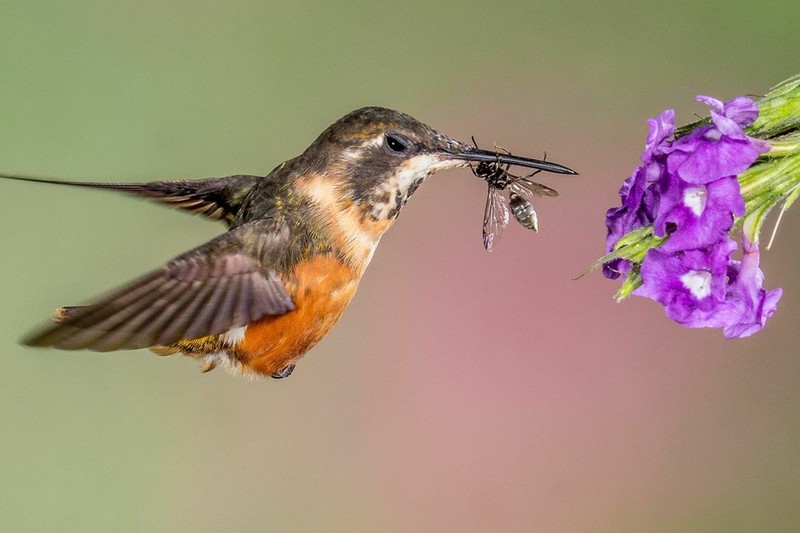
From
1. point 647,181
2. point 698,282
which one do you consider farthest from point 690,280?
point 647,181

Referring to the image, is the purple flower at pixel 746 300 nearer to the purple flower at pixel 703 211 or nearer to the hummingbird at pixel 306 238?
the purple flower at pixel 703 211

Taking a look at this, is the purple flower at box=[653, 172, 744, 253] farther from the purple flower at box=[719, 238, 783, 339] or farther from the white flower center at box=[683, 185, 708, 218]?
the purple flower at box=[719, 238, 783, 339]

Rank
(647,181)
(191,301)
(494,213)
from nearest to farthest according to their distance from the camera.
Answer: (647,181)
(191,301)
(494,213)

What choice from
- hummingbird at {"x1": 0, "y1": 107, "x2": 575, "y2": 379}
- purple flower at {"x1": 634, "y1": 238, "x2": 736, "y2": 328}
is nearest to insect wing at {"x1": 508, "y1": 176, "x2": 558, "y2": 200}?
hummingbird at {"x1": 0, "y1": 107, "x2": 575, "y2": 379}

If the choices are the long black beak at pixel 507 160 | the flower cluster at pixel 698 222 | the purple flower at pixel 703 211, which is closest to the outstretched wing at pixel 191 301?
the long black beak at pixel 507 160

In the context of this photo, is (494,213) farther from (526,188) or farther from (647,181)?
(647,181)
